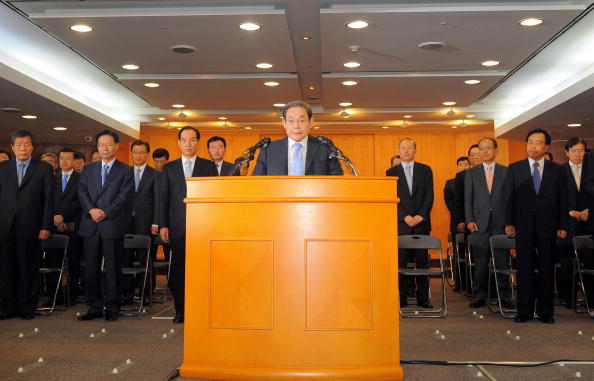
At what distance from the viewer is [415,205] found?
275 inches

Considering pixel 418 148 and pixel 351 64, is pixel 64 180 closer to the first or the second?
pixel 351 64

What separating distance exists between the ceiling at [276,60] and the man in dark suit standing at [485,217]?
1630 millimetres

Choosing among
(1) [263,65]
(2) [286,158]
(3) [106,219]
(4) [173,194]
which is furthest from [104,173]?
(1) [263,65]

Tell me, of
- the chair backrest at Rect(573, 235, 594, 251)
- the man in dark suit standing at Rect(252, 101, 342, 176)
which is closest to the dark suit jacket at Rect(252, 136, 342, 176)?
the man in dark suit standing at Rect(252, 101, 342, 176)

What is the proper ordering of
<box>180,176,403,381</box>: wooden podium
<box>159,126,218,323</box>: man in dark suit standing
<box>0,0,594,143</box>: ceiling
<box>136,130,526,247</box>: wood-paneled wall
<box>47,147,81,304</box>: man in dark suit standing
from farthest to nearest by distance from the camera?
<box>136,130,526,247</box>: wood-paneled wall → <box>47,147,81,304</box>: man in dark suit standing → <box>0,0,594,143</box>: ceiling → <box>159,126,218,323</box>: man in dark suit standing → <box>180,176,403,381</box>: wooden podium

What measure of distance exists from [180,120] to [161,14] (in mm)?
7725

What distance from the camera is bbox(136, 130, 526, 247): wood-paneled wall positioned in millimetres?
16172

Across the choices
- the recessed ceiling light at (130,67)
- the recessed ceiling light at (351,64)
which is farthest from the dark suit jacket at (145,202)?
the recessed ceiling light at (351,64)

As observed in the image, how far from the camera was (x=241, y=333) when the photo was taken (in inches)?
128

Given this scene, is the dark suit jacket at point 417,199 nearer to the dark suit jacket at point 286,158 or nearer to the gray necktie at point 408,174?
the gray necktie at point 408,174

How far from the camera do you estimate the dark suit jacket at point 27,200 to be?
6188 millimetres

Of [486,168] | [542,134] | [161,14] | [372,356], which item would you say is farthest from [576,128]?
[372,356]

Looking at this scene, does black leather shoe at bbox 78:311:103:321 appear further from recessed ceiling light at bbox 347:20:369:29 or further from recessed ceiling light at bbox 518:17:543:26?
recessed ceiling light at bbox 518:17:543:26

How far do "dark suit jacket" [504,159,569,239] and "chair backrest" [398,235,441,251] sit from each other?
80cm
